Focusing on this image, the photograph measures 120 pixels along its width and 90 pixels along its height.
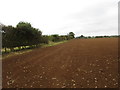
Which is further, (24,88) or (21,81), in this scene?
(21,81)

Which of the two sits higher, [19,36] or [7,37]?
[19,36]

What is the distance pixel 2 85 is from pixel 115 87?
4.49 m

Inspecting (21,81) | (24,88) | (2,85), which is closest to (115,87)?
(24,88)

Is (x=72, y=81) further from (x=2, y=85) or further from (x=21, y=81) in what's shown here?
(x=2, y=85)

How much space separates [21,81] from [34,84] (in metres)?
0.76

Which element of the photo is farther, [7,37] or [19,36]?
[19,36]

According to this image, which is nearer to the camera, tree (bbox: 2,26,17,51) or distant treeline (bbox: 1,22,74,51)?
tree (bbox: 2,26,17,51)

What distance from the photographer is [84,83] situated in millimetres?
4359

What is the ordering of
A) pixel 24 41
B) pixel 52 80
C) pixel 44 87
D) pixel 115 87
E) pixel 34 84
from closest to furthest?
pixel 115 87 → pixel 44 87 → pixel 34 84 → pixel 52 80 → pixel 24 41

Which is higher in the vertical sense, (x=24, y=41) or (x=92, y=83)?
(x=24, y=41)

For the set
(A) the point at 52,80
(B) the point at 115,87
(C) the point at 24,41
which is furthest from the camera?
(C) the point at 24,41

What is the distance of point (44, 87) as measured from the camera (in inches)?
167

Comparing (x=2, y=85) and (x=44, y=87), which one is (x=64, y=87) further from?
(x=2, y=85)

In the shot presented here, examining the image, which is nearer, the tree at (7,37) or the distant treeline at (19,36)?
the tree at (7,37)
